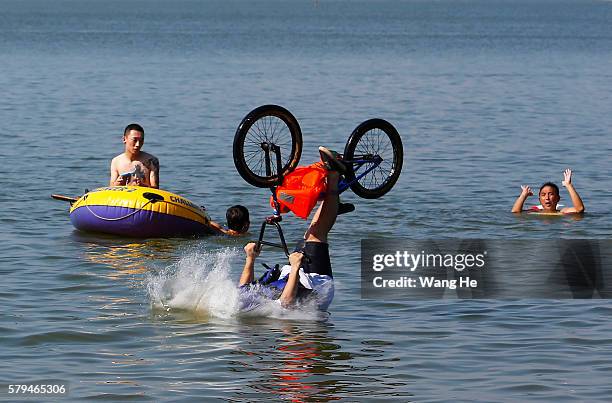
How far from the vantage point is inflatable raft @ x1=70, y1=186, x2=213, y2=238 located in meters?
17.4

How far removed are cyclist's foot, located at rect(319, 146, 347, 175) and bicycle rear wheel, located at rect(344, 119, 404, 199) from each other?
0.13 meters

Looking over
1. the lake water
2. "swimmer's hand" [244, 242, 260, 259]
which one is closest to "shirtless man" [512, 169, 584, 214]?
the lake water

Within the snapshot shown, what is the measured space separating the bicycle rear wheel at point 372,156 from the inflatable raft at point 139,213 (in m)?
4.67

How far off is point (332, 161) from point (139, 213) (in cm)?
562

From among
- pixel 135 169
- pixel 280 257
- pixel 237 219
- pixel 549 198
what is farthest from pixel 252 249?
pixel 549 198

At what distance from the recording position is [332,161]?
12.4 m

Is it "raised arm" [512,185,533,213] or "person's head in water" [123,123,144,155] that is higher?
"person's head in water" [123,123,144,155]

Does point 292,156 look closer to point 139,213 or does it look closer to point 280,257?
point 280,257

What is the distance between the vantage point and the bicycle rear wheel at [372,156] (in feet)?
41.7

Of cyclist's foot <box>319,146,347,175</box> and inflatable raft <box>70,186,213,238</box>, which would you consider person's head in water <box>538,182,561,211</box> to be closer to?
inflatable raft <box>70,186,213,238</box>

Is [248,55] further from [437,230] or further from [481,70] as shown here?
[437,230]

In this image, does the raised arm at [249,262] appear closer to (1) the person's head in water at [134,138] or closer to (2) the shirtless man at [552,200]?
(1) the person's head in water at [134,138]

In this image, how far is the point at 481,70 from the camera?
217 feet

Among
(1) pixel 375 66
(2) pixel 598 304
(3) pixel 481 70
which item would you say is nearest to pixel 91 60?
(1) pixel 375 66
